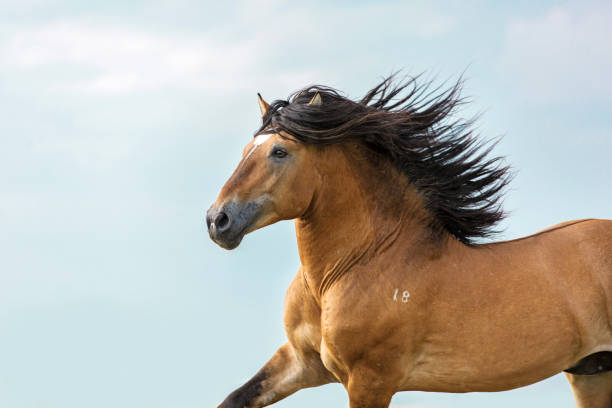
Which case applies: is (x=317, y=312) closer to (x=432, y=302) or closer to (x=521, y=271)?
(x=432, y=302)

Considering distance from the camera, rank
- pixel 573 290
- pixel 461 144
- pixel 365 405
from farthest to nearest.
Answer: pixel 461 144
pixel 573 290
pixel 365 405

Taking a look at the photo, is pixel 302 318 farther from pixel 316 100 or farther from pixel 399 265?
pixel 316 100

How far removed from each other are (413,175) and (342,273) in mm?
968

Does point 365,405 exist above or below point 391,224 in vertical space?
below

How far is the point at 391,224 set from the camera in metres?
6.01

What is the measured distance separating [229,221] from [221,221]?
6 cm

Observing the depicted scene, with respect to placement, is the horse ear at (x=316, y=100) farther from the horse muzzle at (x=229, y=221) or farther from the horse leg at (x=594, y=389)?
the horse leg at (x=594, y=389)

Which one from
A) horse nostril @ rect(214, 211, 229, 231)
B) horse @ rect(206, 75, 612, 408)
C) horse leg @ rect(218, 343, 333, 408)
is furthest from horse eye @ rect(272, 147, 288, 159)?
horse leg @ rect(218, 343, 333, 408)

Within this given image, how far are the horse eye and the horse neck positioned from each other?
0.28m

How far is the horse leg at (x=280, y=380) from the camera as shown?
6.45 metres

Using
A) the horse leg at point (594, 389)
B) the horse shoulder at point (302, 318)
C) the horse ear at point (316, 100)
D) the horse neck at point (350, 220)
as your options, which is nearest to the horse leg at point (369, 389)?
the horse shoulder at point (302, 318)

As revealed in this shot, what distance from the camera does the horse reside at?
5680mm

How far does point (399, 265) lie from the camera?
19.2 ft

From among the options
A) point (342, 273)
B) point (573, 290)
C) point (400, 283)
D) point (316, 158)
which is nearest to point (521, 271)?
point (573, 290)
